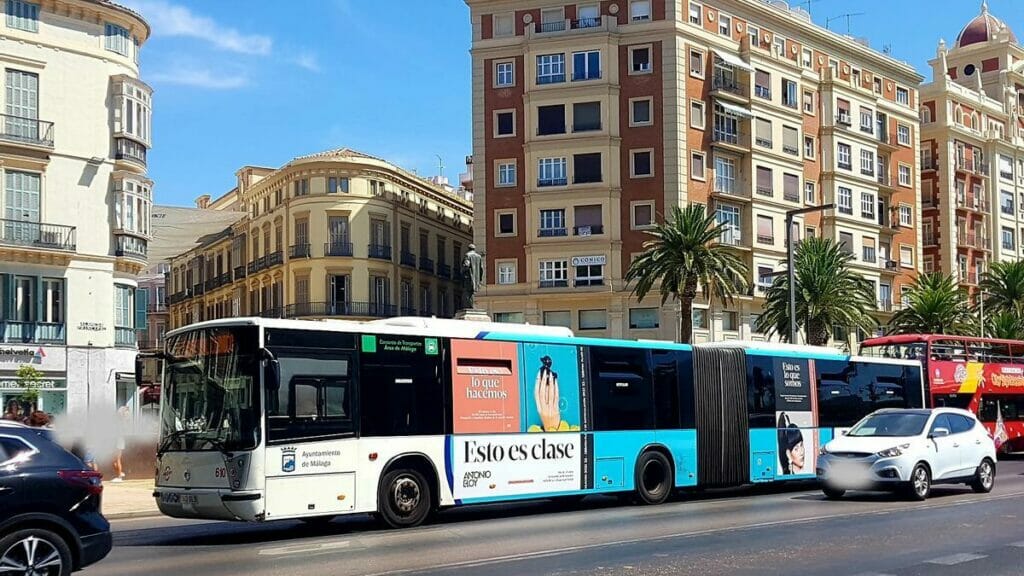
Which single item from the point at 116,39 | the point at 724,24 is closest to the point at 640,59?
the point at 724,24

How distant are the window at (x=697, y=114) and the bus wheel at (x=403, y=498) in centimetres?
5044

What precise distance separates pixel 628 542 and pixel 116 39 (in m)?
34.8

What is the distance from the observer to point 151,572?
510 inches

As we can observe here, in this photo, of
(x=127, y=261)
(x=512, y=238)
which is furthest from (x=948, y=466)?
(x=512, y=238)

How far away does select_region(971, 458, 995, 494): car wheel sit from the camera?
73.9 ft

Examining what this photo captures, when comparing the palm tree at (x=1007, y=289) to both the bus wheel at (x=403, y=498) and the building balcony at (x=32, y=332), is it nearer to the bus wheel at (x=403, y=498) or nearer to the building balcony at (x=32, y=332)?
the building balcony at (x=32, y=332)

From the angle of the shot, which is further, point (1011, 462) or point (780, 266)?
point (780, 266)

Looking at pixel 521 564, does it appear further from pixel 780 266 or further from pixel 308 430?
pixel 780 266

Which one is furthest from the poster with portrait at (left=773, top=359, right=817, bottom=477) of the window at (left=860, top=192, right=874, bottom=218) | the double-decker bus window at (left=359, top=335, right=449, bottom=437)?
the window at (left=860, top=192, right=874, bottom=218)

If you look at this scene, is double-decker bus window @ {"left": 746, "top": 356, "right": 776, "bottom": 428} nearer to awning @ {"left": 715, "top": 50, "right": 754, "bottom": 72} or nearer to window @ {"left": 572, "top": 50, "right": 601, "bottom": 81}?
window @ {"left": 572, "top": 50, "right": 601, "bottom": 81}

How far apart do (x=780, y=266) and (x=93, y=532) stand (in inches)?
2401

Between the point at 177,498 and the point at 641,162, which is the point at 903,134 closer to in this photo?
the point at 641,162

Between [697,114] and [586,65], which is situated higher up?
[586,65]

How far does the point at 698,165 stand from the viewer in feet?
217
